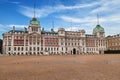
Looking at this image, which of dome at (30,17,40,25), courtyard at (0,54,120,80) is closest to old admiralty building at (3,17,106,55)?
dome at (30,17,40,25)

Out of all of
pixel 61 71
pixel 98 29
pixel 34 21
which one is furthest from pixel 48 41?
pixel 61 71

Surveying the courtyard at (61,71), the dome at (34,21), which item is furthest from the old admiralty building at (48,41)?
the courtyard at (61,71)

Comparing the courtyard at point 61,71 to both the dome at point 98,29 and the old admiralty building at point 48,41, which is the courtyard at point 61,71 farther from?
the dome at point 98,29

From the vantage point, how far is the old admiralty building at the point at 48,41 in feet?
335

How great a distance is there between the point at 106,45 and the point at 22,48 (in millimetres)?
69919

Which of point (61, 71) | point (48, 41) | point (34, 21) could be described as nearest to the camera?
point (61, 71)

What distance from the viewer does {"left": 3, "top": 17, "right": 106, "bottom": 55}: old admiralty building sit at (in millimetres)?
102000

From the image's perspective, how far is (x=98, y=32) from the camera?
442 feet

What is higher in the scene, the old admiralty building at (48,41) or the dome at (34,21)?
the dome at (34,21)

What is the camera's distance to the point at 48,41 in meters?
112

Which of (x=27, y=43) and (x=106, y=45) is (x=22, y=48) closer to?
(x=27, y=43)

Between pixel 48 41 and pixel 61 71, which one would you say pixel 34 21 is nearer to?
pixel 48 41

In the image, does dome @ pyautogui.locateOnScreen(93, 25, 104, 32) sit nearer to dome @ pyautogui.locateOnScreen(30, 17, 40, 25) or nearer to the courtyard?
dome @ pyautogui.locateOnScreen(30, 17, 40, 25)

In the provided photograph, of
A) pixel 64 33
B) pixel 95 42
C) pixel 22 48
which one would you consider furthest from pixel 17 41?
pixel 95 42
